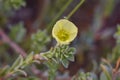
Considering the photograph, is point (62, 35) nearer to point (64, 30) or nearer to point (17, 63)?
point (64, 30)

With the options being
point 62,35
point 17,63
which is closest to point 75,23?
point 17,63

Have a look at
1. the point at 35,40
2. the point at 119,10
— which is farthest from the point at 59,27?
the point at 119,10

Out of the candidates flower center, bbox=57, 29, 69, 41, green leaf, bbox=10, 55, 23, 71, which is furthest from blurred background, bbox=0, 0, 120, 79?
flower center, bbox=57, 29, 69, 41

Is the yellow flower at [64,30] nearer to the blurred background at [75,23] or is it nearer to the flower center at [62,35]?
the flower center at [62,35]

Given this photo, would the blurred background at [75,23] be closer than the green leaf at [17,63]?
No

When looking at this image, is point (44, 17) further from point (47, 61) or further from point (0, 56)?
point (47, 61)

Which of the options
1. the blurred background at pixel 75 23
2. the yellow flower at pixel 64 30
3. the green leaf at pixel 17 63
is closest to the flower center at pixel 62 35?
the yellow flower at pixel 64 30
